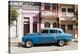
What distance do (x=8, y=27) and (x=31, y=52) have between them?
0.52 meters

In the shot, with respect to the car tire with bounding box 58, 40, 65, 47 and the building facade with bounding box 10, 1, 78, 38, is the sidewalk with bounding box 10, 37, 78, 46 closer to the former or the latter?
the building facade with bounding box 10, 1, 78, 38

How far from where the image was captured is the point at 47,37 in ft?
10.7

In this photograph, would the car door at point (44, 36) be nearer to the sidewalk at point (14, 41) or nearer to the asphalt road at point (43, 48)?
the asphalt road at point (43, 48)

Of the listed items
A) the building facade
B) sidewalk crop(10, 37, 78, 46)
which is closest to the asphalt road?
sidewalk crop(10, 37, 78, 46)

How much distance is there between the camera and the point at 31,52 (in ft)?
10.4

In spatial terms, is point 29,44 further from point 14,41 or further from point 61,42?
point 61,42

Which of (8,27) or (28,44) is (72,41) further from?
(8,27)

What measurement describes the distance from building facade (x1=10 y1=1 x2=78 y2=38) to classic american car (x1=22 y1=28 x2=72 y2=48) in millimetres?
63

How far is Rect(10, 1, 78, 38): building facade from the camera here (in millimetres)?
3139

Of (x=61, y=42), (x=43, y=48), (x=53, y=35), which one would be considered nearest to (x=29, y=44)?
(x=43, y=48)

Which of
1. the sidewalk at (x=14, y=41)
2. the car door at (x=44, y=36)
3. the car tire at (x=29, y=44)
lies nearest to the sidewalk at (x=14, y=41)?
the sidewalk at (x=14, y=41)

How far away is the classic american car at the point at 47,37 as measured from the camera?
320cm

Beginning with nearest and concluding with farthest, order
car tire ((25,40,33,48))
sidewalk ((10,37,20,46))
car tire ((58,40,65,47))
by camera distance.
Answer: sidewalk ((10,37,20,46)), car tire ((25,40,33,48)), car tire ((58,40,65,47))

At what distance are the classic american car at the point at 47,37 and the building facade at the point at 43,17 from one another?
6 centimetres
